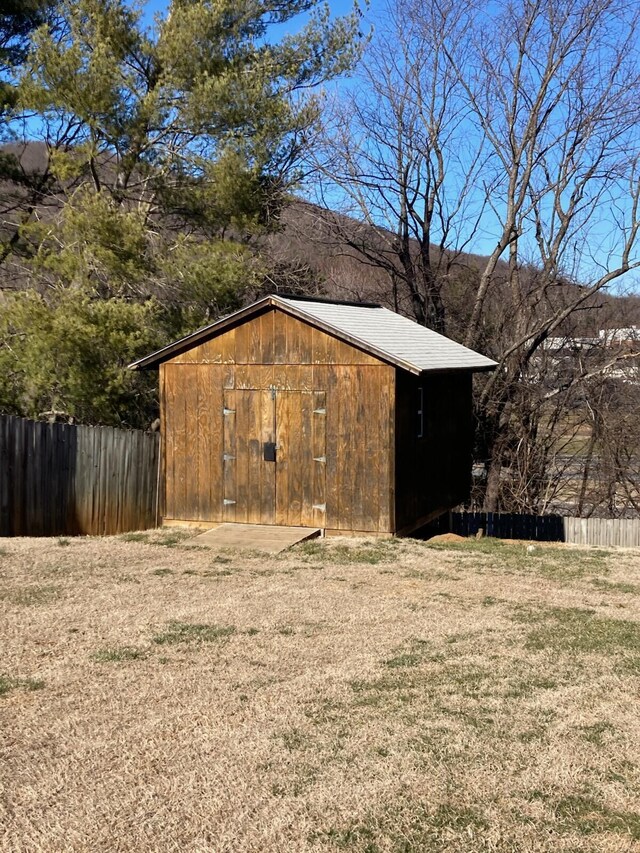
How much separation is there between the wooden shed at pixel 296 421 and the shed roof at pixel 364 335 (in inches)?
1.4

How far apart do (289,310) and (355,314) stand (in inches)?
104

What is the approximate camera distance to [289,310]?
14.0 meters

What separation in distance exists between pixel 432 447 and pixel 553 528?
5973mm

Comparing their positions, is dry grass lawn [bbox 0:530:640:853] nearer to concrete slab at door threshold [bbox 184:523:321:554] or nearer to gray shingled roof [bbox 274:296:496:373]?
concrete slab at door threshold [bbox 184:523:321:554]

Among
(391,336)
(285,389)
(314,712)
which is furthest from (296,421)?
(314,712)

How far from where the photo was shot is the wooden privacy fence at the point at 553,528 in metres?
19.4

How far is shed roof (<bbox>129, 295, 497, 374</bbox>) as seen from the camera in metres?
13.7

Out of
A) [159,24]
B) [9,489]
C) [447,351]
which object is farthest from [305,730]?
[159,24]

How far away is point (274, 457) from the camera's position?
14430 mm

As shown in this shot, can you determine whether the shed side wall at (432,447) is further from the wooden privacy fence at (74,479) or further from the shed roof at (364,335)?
the wooden privacy fence at (74,479)

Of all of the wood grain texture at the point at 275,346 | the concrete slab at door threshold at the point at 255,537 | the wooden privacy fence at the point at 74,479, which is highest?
the wood grain texture at the point at 275,346

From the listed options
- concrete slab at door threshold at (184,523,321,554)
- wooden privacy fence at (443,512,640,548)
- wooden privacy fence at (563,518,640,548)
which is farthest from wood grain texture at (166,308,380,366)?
wooden privacy fence at (563,518,640,548)

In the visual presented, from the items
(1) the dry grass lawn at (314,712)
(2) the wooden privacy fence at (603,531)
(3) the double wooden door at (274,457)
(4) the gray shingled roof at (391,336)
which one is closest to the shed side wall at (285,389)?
(3) the double wooden door at (274,457)

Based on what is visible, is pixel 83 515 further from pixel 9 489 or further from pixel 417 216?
pixel 417 216
